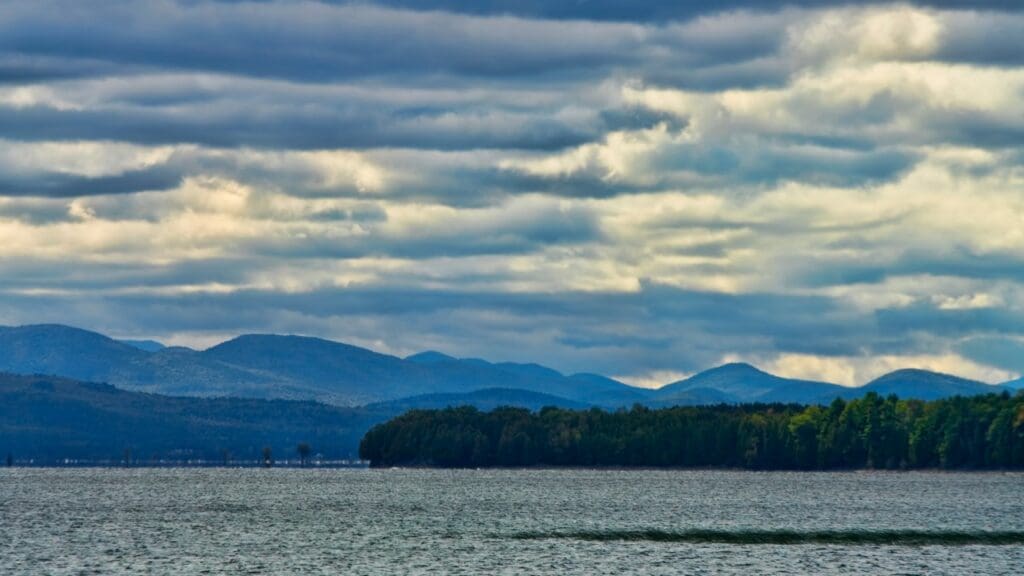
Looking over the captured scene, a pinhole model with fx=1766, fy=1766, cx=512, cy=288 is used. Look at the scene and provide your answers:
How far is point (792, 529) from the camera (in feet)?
623

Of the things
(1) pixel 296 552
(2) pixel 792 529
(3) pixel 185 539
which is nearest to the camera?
(1) pixel 296 552

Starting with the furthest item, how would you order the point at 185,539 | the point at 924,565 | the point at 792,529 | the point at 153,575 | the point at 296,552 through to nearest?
the point at 792,529 < the point at 185,539 < the point at 296,552 < the point at 924,565 < the point at 153,575

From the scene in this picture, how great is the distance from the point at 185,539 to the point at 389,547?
2390 centimetres

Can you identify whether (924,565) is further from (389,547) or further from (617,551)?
(389,547)

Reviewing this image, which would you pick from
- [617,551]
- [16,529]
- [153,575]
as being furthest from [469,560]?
[16,529]

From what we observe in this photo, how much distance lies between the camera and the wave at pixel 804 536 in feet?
564

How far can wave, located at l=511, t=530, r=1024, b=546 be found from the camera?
172000 mm

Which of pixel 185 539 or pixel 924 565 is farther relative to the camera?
pixel 185 539

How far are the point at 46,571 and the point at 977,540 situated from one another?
9123cm

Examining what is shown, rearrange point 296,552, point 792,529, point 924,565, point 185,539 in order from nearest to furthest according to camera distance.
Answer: point 924,565
point 296,552
point 185,539
point 792,529

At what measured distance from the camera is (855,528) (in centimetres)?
19275

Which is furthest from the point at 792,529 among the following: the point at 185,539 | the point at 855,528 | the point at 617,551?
the point at 185,539

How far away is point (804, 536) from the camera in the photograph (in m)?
179

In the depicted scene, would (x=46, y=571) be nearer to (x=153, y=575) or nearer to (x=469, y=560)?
(x=153, y=575)
